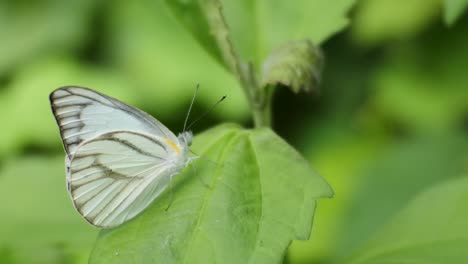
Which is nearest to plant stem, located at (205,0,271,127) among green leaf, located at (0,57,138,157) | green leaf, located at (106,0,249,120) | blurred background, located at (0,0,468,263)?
blurred background, located at (0,0,468,263)

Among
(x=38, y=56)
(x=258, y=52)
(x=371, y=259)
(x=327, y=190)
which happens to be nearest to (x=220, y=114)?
(x=38, y=56)

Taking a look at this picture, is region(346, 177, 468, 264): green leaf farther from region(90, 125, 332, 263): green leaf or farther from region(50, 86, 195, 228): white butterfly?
region(50, 86, 195, 228): white butterfly

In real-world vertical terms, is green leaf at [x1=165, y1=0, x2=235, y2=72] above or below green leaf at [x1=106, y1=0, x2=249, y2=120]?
above

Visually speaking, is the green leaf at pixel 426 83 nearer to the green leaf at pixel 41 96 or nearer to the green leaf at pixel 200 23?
the green leaf at pixel 41 96

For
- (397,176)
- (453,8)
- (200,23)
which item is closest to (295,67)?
(200,23)

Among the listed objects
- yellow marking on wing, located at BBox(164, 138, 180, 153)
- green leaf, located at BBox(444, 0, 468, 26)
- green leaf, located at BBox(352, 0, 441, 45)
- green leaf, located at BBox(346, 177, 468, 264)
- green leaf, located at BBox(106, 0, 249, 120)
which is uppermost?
green leaf, located at BBox(444, 0, 468, 26)

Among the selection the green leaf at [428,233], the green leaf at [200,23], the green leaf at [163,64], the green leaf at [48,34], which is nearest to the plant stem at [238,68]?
the green leaf at [200,23]
